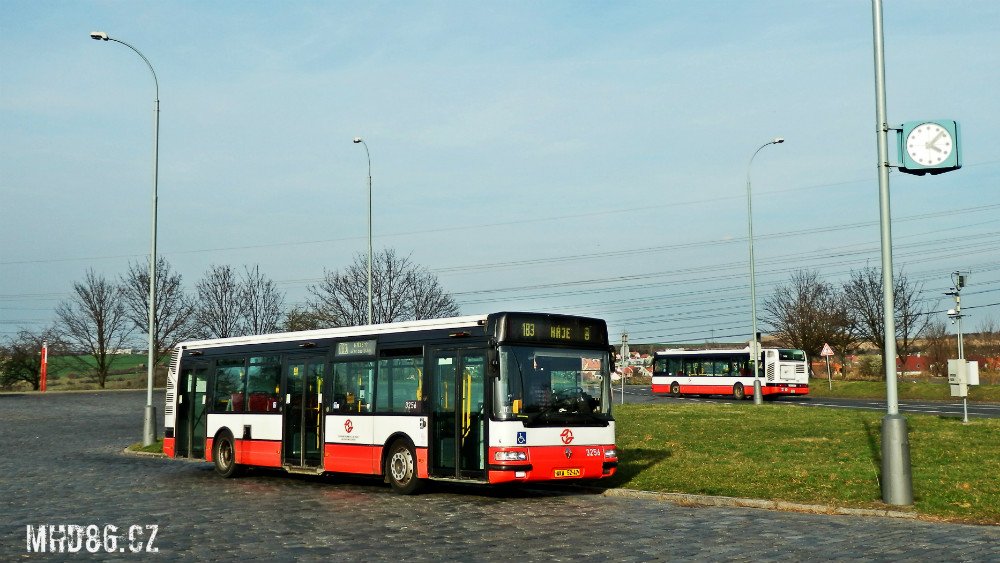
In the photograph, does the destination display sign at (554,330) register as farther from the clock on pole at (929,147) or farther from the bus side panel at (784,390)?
the bus side panel at (784,390)

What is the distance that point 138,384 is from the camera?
7562 cm

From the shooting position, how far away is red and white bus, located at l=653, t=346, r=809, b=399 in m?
58.3

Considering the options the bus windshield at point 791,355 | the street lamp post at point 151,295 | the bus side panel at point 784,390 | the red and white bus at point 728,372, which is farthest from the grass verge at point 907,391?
the street lamp post at point 151,295

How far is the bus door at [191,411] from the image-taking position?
71.9 feet

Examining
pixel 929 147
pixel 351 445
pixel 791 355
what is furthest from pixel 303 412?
pixel 791 355

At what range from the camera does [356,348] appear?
18109 millimetres

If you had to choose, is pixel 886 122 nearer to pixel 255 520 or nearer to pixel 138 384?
pixel 255 520

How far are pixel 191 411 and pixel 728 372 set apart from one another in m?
44.4

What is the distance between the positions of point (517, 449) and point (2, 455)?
1709 cm

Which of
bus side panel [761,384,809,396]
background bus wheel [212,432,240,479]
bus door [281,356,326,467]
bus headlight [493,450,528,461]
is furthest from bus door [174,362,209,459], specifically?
bus side panel [761,384,809,396]

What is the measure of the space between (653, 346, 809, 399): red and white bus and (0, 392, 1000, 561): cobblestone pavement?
139ft

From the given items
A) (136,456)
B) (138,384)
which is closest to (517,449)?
(136,456)

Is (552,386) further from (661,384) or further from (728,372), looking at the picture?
(661,384)

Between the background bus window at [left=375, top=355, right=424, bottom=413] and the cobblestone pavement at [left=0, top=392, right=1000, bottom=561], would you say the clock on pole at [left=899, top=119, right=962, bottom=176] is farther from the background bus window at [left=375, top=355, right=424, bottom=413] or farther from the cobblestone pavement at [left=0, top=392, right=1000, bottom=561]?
the background bus window at [left=375, top=355, right=424, bottom=413]
